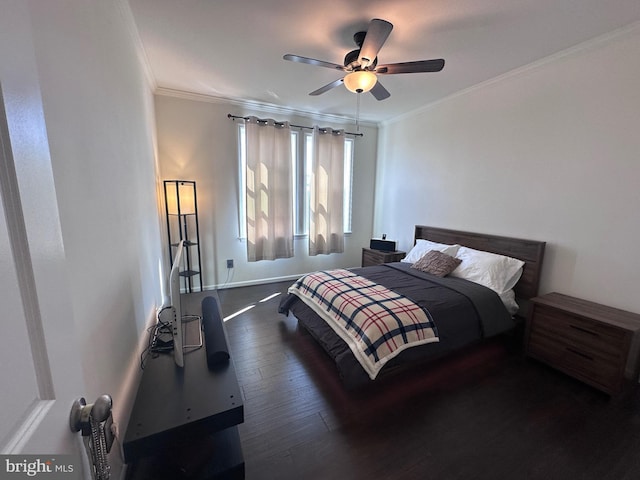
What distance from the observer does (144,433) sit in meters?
1.08

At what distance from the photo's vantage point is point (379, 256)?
3996 mm

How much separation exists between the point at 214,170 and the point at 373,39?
265 centimetres

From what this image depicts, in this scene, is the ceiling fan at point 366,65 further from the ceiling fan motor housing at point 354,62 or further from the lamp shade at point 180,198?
the lamp shade at point 180,198

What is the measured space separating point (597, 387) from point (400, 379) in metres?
1.37

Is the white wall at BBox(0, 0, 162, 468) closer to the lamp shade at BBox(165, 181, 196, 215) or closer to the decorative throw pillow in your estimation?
the lamp shade at BBox(165, 181, 196, 215)

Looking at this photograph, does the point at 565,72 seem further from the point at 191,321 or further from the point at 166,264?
the point at 166,264

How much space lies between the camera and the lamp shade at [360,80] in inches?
79.7

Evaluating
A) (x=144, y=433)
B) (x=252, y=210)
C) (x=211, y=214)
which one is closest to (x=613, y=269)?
(x=144, y=433)

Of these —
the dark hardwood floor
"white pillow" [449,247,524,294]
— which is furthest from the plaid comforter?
"white pillow" [449,247,524,294]

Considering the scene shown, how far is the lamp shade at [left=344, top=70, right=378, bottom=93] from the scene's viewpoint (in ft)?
6.64

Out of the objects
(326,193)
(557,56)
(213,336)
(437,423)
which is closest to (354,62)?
(557,56)

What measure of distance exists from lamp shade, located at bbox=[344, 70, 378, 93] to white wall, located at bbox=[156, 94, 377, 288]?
2.08 metres

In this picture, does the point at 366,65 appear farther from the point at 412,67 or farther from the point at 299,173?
the point at 299,173

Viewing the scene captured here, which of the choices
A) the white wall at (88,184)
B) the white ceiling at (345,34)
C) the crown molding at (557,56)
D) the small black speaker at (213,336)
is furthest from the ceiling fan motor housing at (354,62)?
the small black speaker at (213,336)
